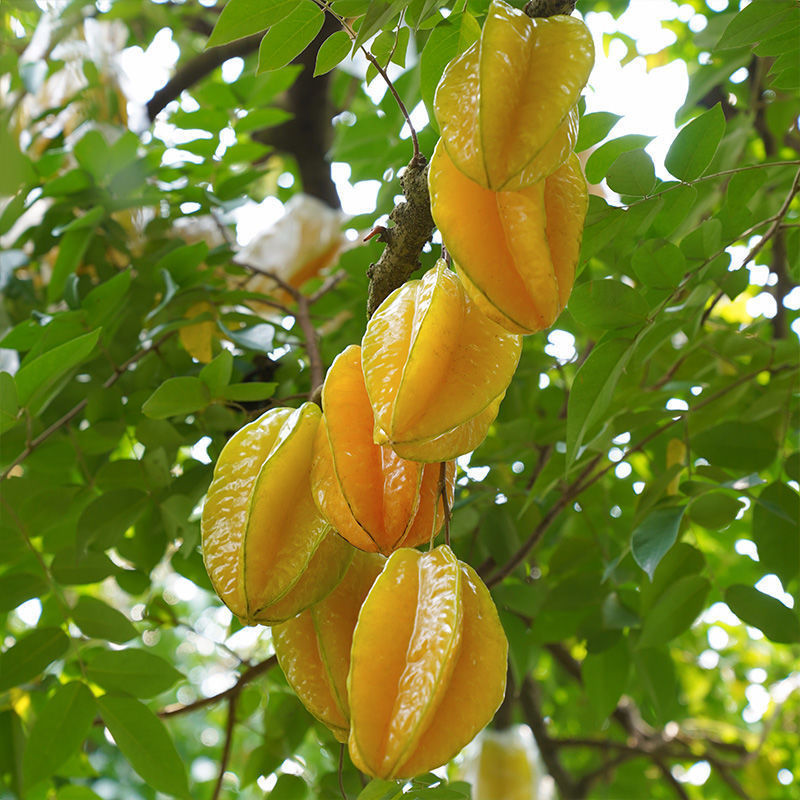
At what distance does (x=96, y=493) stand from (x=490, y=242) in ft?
2.42

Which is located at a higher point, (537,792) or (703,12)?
(703,12)

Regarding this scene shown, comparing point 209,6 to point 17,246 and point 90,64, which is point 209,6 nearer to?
point 90,64

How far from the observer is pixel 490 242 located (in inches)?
22.7

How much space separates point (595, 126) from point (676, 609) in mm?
529

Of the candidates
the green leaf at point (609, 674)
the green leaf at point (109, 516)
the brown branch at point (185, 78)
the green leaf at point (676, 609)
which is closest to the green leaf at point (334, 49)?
the green leaf at point (109, 516)

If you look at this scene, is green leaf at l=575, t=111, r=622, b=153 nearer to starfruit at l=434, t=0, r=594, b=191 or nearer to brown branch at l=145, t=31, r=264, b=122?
starfruit at l=434, t=0, r=594, b=191

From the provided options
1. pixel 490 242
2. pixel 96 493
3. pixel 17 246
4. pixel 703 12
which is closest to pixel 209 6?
pixel 17 246

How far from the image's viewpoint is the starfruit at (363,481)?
581 millimetres

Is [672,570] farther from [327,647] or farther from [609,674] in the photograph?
[327,647]

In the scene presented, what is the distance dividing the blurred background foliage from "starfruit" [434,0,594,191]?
0.10 m

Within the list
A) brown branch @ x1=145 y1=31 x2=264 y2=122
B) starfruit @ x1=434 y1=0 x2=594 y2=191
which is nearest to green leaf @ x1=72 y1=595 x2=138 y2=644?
starfruit @ x1=434 y1=0 x2=594 y2=191

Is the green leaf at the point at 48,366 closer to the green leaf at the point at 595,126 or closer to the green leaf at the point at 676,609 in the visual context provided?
the green leaf at the point at 595,126

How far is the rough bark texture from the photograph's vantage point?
66 centimetres

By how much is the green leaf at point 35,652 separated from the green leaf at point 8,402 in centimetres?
25
